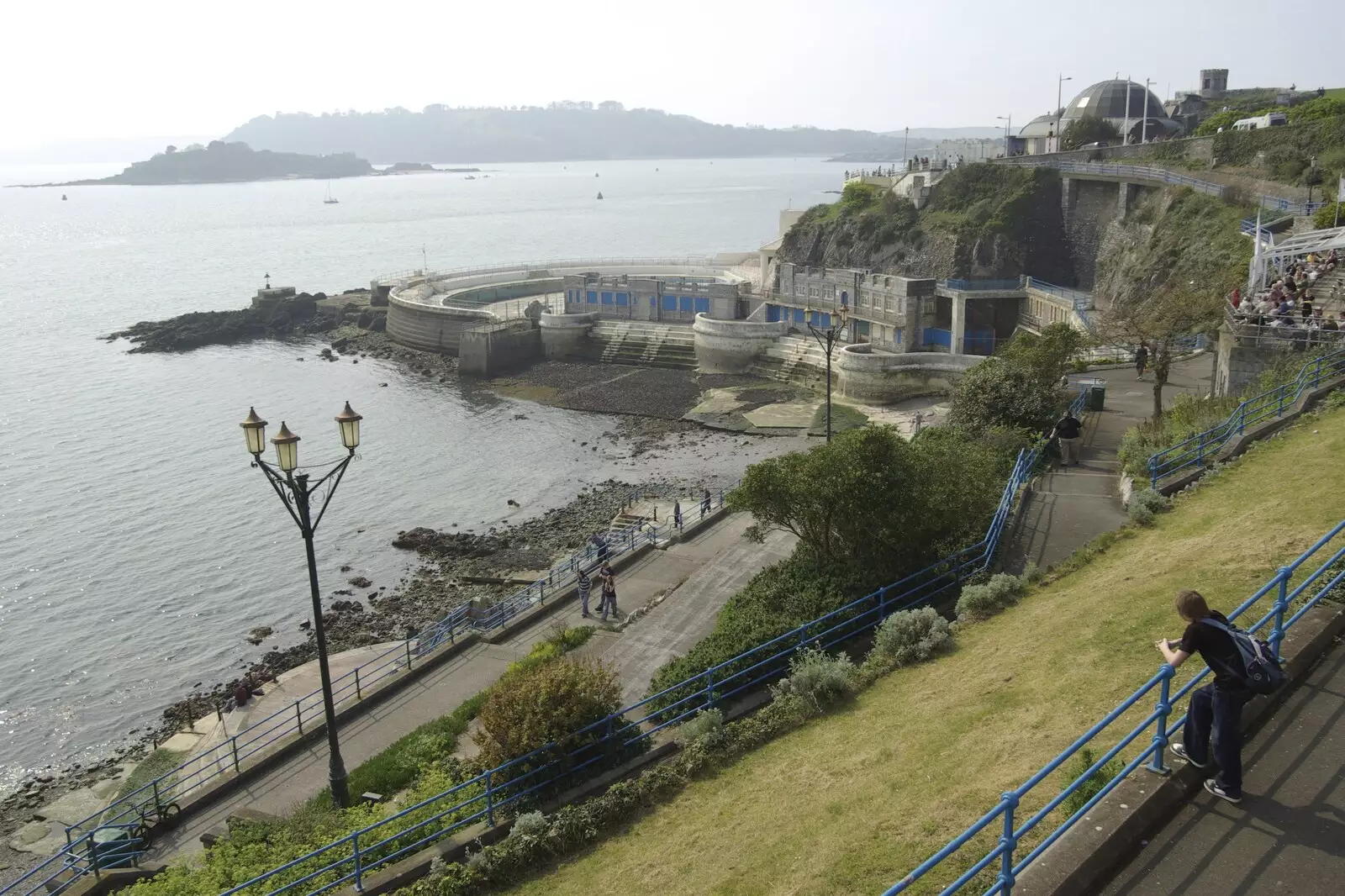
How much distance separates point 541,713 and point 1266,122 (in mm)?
58478

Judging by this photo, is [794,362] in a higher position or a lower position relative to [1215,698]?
lower

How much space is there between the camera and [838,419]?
43250 millimetres

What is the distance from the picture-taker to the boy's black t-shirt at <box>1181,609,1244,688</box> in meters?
6.58

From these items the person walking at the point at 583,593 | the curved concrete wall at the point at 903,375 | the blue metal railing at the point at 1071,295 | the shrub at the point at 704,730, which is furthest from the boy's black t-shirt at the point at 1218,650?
the blue metal railing at the point at 1071,295

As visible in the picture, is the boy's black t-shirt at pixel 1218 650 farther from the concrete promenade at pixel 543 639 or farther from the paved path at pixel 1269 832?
the concrete promenade at pixel 543 639

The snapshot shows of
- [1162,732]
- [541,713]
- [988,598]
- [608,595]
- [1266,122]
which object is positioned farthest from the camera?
[1266,122]

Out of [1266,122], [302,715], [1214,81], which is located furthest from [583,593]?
[1214,81]

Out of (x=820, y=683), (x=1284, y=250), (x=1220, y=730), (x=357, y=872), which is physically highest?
(x=1284, y=250)

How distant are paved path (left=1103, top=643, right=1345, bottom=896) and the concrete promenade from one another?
9.70 m

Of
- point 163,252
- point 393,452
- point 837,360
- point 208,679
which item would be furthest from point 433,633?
point 163,252

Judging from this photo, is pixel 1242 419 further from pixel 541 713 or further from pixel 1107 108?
pixel 1107 108

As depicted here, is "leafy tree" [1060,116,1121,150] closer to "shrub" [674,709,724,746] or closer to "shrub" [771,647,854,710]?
"shrub" [771,647,854,710]

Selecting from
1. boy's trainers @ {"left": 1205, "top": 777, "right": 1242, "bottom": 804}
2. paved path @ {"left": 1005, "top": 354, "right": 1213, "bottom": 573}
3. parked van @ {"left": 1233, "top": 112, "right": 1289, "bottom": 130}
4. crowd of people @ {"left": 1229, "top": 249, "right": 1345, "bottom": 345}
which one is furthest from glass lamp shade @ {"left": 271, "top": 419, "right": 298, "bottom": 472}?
parked van @ {"left": 1233, "top": 112, "right": 1289, "bottom": 130}

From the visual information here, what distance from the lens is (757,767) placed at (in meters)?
11.3
